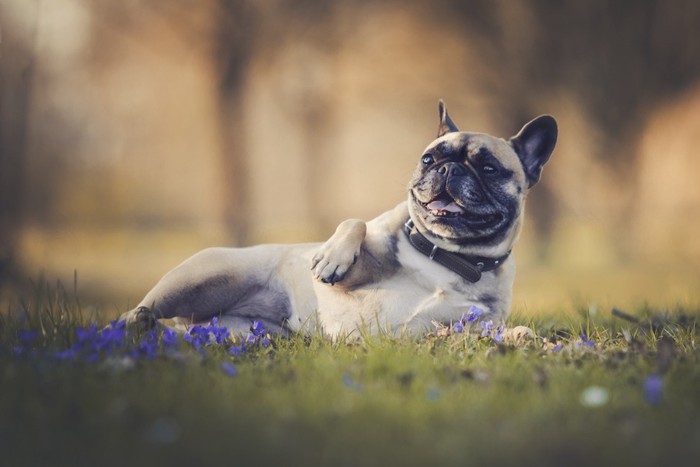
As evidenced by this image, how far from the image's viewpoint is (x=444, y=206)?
3836mm

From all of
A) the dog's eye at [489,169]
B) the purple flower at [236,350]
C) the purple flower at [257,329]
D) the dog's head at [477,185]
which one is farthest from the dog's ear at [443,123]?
the purple flower at [236,350]

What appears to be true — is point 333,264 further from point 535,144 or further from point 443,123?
Result: point 535,144

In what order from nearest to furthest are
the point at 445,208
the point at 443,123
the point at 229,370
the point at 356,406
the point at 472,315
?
the point at 356,406
the point at 229,370
the point at 472,315
the point at 445,208
the point at 443,123

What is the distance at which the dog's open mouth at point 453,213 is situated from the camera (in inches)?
150

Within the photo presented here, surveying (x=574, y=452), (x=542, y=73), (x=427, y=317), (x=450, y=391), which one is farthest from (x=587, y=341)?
(x=542, y=73)

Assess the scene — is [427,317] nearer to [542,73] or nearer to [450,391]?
[450,391]

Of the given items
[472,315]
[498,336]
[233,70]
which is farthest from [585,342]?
[233,70]

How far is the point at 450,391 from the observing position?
2.49 m

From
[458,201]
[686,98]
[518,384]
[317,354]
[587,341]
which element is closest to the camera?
[518,384]

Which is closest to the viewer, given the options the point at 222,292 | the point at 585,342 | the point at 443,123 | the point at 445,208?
the point at 585,342

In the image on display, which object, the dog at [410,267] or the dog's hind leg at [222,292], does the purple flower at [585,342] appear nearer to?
the dog at [410,267]

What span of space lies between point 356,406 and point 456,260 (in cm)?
174

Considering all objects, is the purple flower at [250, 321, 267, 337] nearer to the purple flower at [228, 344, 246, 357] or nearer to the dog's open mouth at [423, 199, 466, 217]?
the purple flower at [228, 344, 246, 357]

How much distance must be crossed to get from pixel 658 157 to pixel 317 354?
11.1 meters
